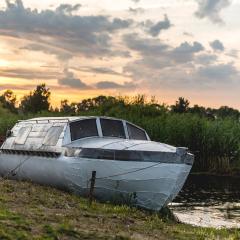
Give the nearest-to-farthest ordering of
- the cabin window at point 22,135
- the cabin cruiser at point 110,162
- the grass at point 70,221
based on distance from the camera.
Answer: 1. the grass at point 70,221
2. the cabin cruiser at point 110,162
3. the cabin window at point 22,135

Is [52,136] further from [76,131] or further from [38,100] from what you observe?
[38,100]

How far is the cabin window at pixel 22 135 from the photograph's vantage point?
23.3 meters

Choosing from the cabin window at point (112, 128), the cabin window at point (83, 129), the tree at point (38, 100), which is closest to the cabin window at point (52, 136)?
the cabin window at point (83, 129)

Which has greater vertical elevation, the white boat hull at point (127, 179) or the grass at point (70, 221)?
the white boat hull at point (127, 179)

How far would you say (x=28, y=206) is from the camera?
44.1 feet

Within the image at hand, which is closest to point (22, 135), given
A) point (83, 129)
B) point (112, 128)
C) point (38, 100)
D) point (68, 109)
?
point (83, 129)

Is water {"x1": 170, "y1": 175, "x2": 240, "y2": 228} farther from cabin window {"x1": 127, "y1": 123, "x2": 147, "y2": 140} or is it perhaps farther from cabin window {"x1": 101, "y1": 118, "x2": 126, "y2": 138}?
cabin window {"x1": 101, "y1": 118, "x2": 126, "y2": 138}

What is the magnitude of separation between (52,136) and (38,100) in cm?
9965

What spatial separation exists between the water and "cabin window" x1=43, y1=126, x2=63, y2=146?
5.51 metres

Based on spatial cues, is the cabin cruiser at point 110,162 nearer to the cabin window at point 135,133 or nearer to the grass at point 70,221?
the cabin window at point 135,133

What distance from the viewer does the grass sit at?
10383mm

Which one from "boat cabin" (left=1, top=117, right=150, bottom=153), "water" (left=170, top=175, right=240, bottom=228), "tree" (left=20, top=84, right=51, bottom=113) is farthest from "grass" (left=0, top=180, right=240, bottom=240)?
"tree" (left=20, top=84, right=51, bottom=113)

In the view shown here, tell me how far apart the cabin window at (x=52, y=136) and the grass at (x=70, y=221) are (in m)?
3.83

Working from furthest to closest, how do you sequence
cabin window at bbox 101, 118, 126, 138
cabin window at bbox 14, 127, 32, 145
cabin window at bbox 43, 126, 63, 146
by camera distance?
1. cabin window at bbox 14, 127, 32, 145
2. cabin window at bbox 43, 126, 63, 146
3. cabin window at bbox 101, 118, 126, 138
